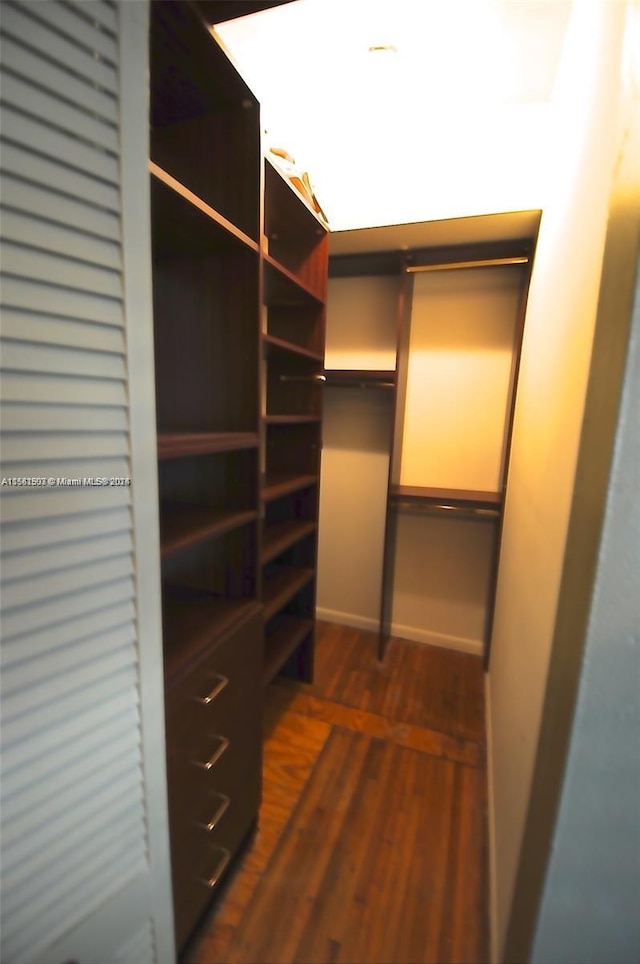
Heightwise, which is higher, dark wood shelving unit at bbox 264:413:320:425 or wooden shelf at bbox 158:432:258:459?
dark wood shelving unit at bbox 264:413:320:425

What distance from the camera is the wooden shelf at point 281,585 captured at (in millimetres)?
1671

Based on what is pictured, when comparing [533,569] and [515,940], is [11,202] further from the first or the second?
[515,940]

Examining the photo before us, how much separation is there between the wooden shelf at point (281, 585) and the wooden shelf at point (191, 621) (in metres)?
0.35

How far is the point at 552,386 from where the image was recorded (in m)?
1.10

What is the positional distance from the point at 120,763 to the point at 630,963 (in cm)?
99

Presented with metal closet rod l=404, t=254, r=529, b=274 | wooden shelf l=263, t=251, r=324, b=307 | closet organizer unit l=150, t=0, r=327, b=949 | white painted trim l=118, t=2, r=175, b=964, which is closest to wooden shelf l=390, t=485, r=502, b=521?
closet organizer unit l=150, t=0, r=327, b=949

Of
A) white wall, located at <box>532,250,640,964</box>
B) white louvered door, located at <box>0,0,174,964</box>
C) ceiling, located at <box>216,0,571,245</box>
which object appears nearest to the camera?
white louvered door, located at <box>0,0,174,964</box>

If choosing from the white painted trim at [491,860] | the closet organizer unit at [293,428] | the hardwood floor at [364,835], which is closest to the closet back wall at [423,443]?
the hardwood floor at [364,835]

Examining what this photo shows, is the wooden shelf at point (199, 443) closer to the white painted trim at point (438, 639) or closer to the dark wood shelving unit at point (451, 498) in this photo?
the dark wood shelving unit at point (451, 498)

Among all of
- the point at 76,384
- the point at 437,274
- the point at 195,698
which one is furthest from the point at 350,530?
the point at 76,384

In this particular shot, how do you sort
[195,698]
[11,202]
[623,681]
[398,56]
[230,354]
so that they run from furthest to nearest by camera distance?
[398,56] → [230,354] → [195,698] → [623,681] → [11,202]

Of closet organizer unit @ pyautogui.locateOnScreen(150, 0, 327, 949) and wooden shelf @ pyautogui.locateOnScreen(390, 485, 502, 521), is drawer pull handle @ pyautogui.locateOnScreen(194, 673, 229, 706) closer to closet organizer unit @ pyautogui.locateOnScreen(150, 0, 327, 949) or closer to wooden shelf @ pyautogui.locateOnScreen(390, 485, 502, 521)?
closet organizer unit @ pyautogui.locateOnScreen(150, 0, 327, 949)

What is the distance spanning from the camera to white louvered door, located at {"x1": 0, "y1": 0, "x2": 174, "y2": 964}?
48 centimetres

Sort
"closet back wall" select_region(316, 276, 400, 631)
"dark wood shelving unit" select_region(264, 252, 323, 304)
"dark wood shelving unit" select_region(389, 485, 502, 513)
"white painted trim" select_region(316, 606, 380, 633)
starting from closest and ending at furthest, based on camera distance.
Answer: "dark wood shelving unit" select_region(264, 252, 323, 304) < "dark wood shelving unit" select_region(389, 485, 502, 513) < "closet back wall" select_region(316, 276, 400, 631) < "white painted trim" select_region(316, 606, 380, 633)
